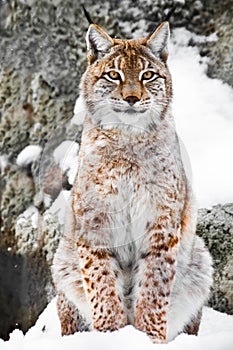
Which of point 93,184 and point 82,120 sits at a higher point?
point 82,120

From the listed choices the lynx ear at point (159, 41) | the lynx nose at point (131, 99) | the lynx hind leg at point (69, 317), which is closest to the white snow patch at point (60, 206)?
the lynx hind leg at point (69, 317)

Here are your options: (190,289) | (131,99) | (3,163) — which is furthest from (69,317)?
(3,163)

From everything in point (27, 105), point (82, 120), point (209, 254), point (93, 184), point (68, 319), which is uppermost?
point (27, 105)

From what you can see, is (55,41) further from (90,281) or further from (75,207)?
(90,281)

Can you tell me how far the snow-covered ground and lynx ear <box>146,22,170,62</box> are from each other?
13.2 inches

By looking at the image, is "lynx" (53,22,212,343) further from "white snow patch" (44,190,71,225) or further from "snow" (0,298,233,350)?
"white snow patch" (44,190,71,225)

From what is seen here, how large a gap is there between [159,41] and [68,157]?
0.50 metres

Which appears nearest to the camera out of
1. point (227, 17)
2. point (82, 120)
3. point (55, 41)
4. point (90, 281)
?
point (90, 281)

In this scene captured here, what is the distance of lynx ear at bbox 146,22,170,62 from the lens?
2.17 meters

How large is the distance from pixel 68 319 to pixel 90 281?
23 centimetres

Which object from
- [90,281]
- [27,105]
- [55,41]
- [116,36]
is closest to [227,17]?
[116,36]

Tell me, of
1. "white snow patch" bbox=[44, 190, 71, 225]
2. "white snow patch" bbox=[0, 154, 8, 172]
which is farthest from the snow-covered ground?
"white snow patch" bbox=[0, 154, 8, 172]

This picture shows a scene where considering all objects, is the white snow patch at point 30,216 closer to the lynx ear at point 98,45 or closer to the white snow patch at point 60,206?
the white snow patch at point 60,206

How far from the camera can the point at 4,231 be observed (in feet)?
9.97
